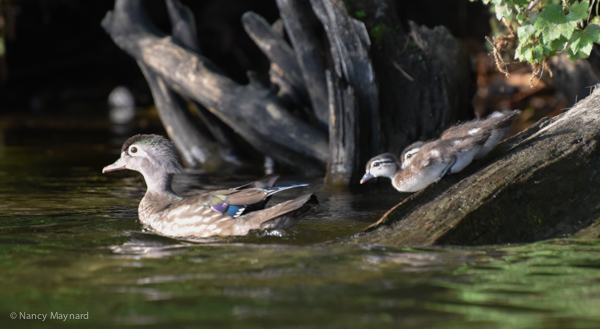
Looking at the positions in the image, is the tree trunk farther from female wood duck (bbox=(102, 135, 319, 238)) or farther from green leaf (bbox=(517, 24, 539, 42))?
green leaf (bbox=(517, 24, 539, 42))

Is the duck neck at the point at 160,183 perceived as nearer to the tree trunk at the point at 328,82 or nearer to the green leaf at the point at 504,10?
the tree trunk at the point at 328,82

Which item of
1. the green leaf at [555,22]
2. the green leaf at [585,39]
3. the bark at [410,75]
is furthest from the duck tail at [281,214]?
the bark at [410,75]

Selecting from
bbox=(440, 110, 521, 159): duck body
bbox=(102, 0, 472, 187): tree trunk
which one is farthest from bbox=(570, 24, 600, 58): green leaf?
bbox=(102, 0, 472, 187): tree trunk

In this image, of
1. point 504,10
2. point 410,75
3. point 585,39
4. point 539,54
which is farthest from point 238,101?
point 585,39

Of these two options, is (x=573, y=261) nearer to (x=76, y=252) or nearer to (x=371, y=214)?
(x=371, y=214)

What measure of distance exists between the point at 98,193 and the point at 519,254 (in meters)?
5.46

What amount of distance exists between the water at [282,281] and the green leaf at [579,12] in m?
1.66

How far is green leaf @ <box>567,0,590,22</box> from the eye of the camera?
198 inches

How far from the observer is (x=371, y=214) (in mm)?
6930

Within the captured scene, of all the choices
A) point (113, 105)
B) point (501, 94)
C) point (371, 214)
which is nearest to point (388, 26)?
point (371, 214)

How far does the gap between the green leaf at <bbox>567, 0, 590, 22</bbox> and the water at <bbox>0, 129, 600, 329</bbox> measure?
166 centimetres

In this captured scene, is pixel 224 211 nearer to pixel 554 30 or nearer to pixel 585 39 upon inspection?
pixel 554 30
